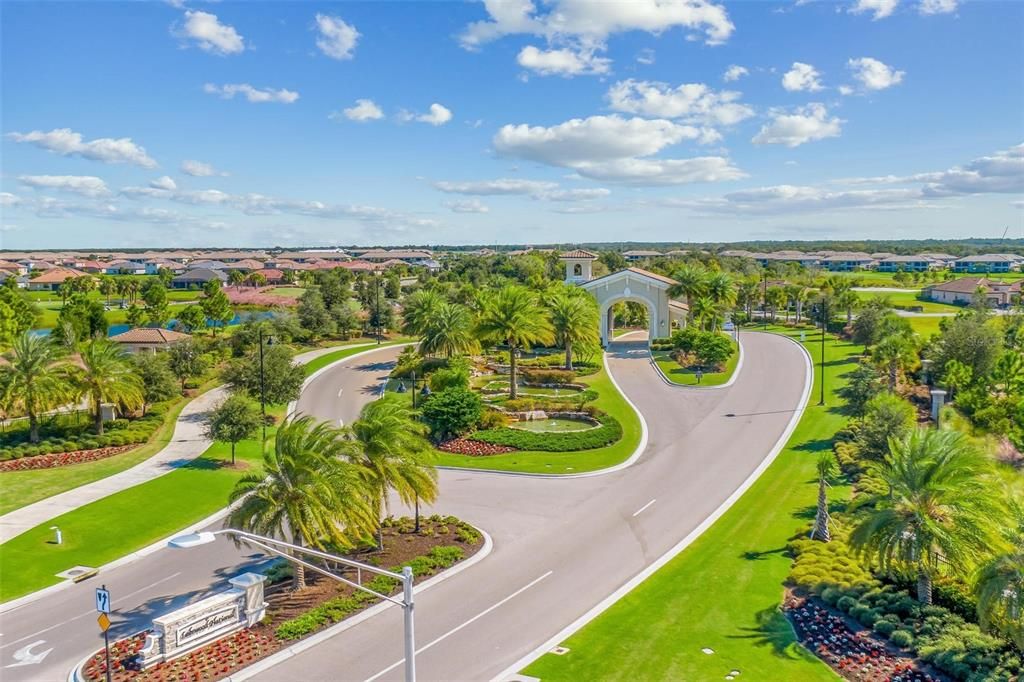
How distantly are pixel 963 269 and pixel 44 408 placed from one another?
207129 millimetres

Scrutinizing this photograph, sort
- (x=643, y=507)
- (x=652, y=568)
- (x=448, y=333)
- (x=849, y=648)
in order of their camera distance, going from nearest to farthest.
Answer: (x=849, y=648), (x=652, y=568), (x=643, y=507), (x=448, y=333)

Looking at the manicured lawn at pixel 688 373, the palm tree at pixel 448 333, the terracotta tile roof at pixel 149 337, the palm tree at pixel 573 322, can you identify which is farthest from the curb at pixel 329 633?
the terracotta tile roof at pixel 149 337

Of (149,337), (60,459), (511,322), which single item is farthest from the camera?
(149,337)

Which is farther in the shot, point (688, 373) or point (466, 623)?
point (688, 373)

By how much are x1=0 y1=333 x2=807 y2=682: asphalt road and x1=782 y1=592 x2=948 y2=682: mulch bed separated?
5748mm

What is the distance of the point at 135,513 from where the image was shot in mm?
30812

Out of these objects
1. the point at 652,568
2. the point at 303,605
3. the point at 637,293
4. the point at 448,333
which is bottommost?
the point at 303,605

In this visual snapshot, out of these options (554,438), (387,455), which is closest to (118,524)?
(387,455)

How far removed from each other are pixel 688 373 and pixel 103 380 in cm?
4091

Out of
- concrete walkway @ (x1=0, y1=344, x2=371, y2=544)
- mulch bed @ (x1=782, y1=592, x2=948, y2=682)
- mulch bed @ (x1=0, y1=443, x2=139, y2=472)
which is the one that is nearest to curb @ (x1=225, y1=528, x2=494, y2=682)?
mulch bed @ (x1=782, y1=592, x2=948, y2=682)

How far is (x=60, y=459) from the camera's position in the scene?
37969 millimetres

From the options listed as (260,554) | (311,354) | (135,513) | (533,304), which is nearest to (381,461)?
(260,554)

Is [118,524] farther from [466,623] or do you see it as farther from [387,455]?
[466,623]

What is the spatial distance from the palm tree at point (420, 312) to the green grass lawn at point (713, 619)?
3090 centimetres
